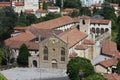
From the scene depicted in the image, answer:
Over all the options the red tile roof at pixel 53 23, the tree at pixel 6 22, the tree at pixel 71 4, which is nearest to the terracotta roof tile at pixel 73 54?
the red tile roof at pixel 53 23

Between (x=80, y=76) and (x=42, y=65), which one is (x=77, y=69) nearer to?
(x=80, y=76)

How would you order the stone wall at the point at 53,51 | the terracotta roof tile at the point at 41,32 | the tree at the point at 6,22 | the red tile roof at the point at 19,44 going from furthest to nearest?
the tree at the point at 6,22 < the terracotta roof tile at the point at 41,32 < the red tile roof at the point at 19,44 < the stone wall at the point at 53,51

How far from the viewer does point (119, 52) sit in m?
42.6

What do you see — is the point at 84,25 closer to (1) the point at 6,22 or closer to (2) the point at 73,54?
(2) the point at 73,54

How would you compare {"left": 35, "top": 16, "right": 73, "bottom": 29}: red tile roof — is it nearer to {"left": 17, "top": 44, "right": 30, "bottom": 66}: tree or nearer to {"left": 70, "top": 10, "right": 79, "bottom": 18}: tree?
{"left": 70, "top": 10, "right": 79, "bottom": 18}: tree

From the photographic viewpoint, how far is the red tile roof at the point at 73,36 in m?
39.2

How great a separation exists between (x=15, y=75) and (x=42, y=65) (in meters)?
4.22

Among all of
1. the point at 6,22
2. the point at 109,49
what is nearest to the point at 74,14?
the point at 6,22

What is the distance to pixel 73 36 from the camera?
41.2m

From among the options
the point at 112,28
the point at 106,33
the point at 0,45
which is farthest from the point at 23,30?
the point at 112,28

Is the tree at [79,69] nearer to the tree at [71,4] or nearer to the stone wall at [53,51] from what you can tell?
the stone wall at [53,51]

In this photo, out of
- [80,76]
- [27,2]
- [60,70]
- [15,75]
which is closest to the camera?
[80,76]

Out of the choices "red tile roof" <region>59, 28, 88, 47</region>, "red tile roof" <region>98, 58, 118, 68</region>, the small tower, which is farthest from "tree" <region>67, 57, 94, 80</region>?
the small tower

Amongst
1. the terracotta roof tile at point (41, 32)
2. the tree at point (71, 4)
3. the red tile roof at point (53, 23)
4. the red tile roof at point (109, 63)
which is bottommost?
the red tile roof at point (109, 63)
